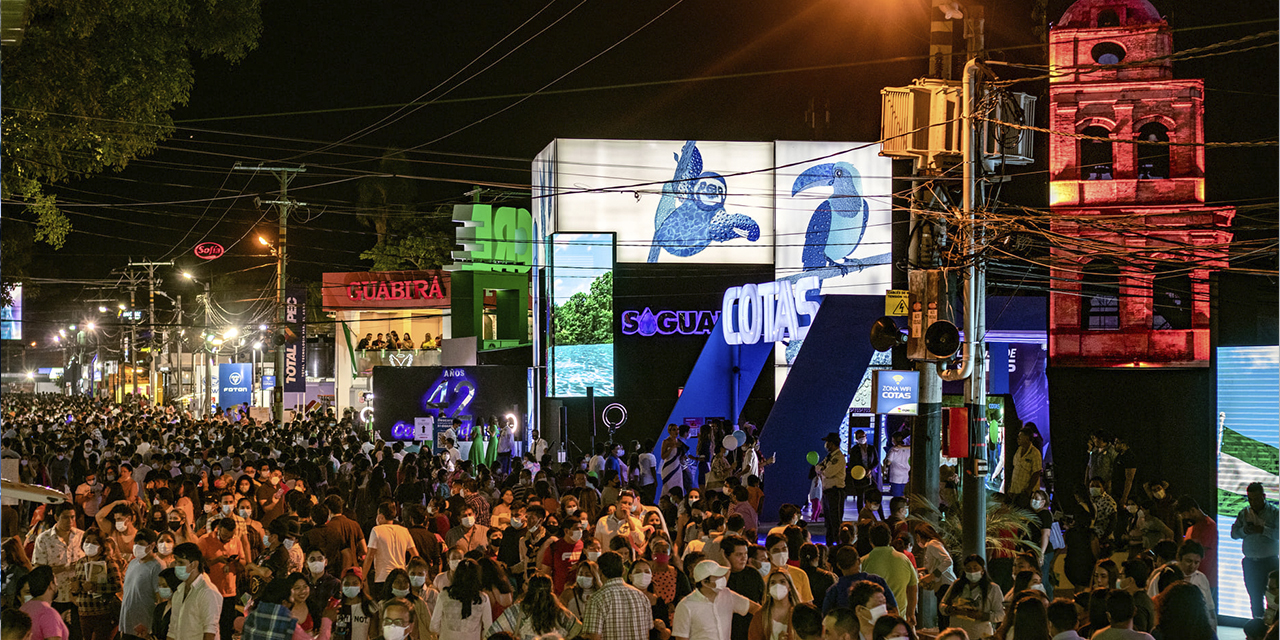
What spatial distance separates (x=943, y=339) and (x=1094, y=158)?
22.3 m

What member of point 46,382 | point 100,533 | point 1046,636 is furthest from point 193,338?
point 46,382

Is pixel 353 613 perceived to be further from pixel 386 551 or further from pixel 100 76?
pixel 100 76

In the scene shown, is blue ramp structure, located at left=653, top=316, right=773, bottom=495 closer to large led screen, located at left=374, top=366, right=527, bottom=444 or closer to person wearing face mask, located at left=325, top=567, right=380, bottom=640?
large led screen, located at left=374, top=366, right=527, bottom=444

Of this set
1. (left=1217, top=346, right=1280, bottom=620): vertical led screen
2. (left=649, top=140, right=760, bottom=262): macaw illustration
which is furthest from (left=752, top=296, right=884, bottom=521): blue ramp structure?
(left=649, top=140, right=760, bottom=262): macaw illustration

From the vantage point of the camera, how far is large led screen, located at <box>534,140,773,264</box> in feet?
107

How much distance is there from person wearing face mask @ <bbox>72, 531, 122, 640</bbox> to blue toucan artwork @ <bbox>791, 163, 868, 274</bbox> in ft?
88.8

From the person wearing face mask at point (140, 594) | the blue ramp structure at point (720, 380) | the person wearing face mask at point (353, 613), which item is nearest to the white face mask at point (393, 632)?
the person wearing face mask at point (353, 613)

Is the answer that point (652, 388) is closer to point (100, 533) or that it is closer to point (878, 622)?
point (100, 533)

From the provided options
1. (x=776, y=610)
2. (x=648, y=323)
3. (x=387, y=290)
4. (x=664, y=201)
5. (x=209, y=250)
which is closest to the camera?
(x=776, y=610)

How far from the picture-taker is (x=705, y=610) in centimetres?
757

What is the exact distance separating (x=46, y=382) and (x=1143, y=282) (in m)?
154

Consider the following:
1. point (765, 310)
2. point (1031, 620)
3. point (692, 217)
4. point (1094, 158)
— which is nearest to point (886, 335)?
point (1031, 620)

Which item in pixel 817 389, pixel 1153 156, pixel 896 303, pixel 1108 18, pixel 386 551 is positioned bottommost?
pixel 386 551

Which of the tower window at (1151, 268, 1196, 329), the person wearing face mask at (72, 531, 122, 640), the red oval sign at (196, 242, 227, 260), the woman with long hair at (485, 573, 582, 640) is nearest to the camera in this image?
the woman with long hair at (485, 573, 582, 640)
